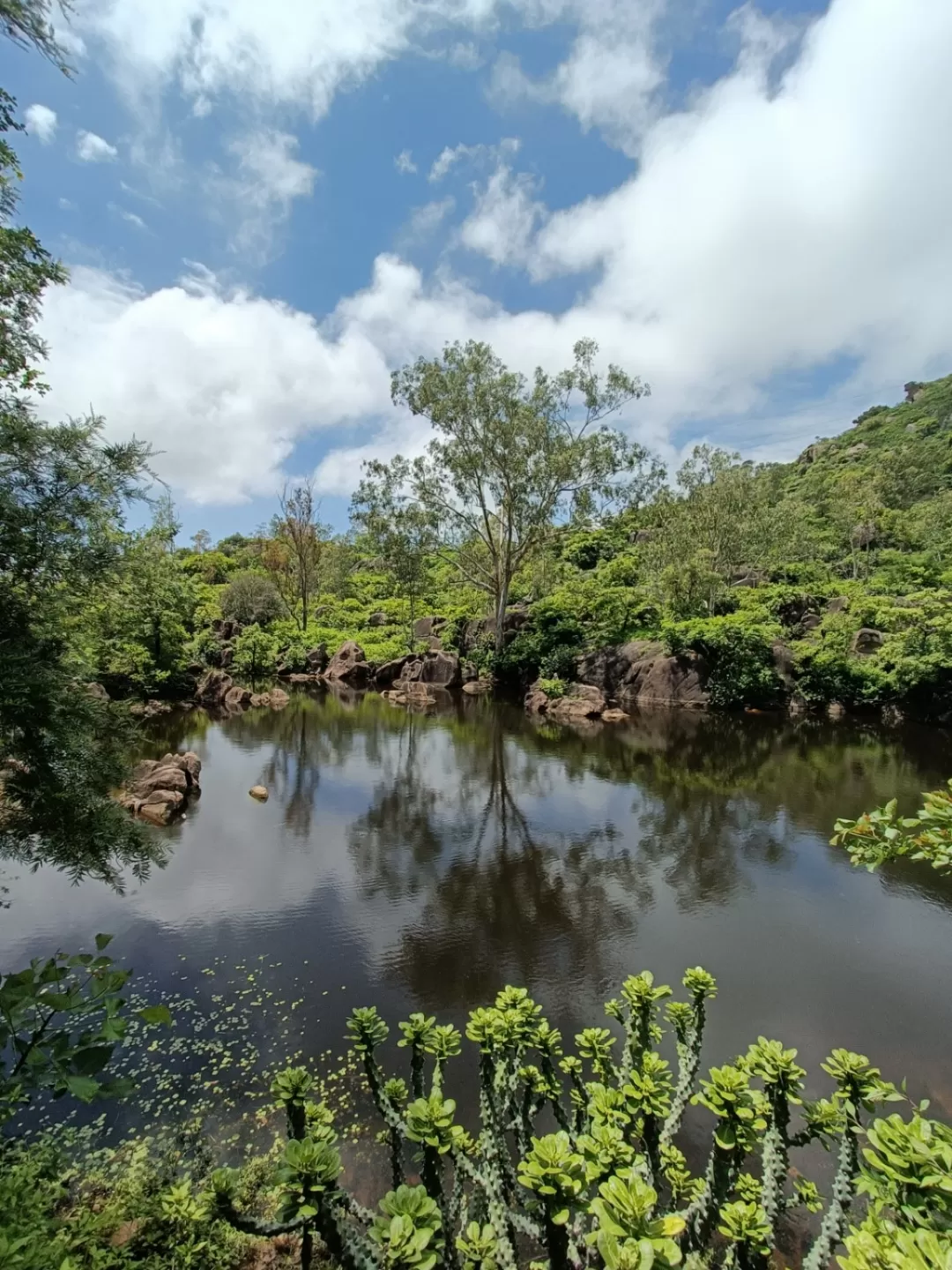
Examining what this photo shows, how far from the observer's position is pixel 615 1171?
210cm

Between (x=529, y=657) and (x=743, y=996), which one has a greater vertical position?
(x=529, y=657)

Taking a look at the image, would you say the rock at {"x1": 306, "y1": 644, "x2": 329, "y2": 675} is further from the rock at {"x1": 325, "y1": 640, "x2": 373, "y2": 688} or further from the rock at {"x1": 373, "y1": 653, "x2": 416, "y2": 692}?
the rock at {"x1": 373, "y1": 653, "x2": 416, "y2": 692}

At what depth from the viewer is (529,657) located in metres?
27.8

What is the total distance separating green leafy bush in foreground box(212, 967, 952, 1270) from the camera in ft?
6.04

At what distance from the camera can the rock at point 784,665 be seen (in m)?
21.8

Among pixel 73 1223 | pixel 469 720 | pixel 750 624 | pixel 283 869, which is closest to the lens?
pixel 73 1223

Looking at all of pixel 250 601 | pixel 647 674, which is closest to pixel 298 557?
pixel 250 601

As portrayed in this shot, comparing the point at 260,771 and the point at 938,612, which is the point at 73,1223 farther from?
the point at 938,612

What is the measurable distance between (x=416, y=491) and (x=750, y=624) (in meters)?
14.0

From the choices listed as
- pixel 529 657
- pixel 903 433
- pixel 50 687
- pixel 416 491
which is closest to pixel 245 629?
pixel 416 491

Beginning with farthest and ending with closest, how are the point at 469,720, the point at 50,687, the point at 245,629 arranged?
the point at 245,629 → the point at 469,720 → the point at 50,687

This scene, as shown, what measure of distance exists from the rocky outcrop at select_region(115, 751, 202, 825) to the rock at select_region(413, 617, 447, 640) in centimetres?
2176

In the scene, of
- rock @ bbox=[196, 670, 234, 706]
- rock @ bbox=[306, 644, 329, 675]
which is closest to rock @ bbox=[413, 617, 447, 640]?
rock @ bbox=[306, 644, 329, 675]

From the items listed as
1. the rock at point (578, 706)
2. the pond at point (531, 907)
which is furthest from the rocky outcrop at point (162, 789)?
the rock at point (578, 706)
